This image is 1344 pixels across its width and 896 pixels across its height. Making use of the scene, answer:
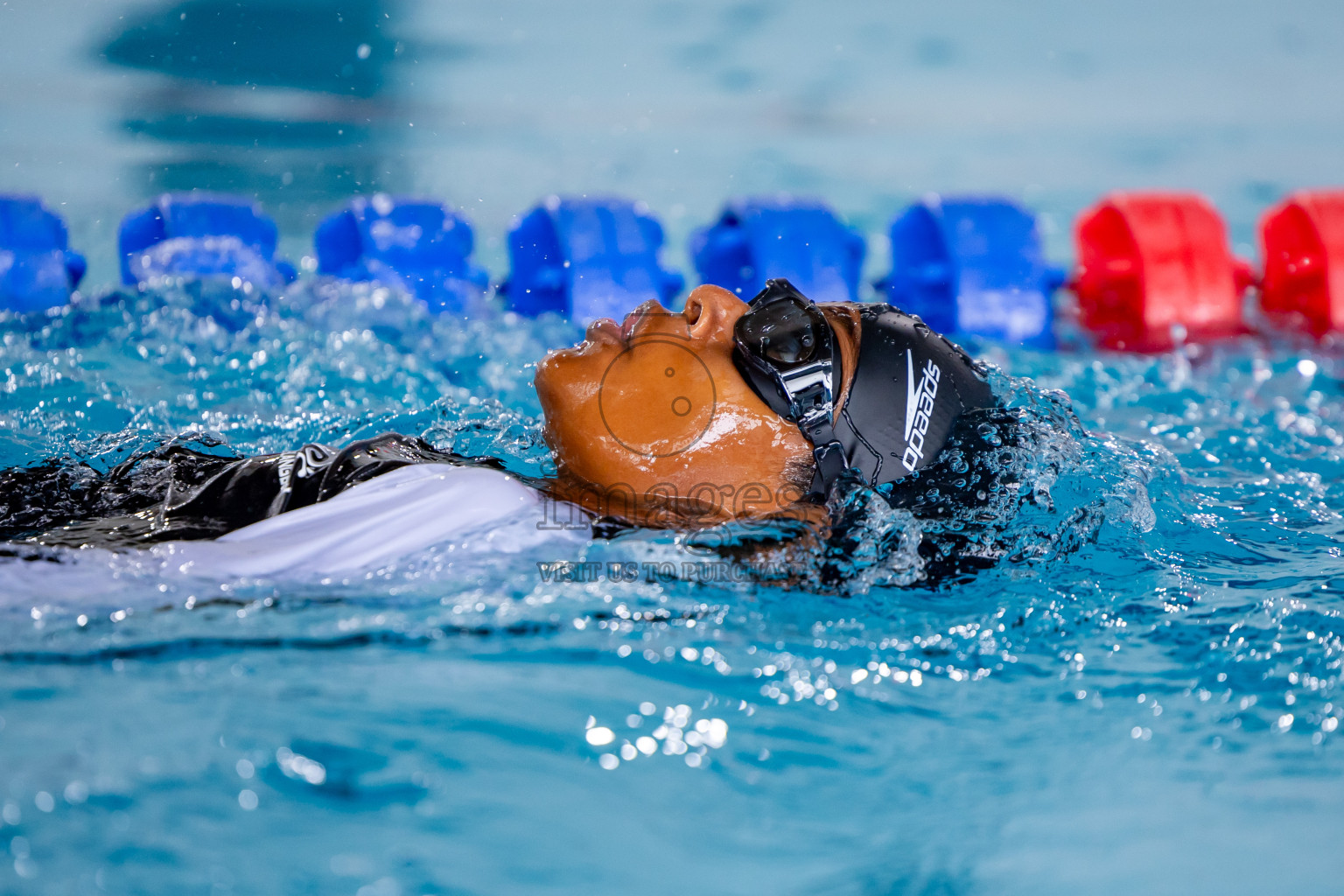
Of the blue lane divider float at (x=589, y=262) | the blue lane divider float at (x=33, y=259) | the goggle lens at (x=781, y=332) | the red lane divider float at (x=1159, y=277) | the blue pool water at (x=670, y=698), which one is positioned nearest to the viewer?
the blue pool water at (x=670, y=698)

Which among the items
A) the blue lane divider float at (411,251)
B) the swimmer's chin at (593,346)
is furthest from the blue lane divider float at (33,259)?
the swimmer's chin at (593,346)

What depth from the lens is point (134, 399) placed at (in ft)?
9.04

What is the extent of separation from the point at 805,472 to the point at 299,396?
67.6 inches

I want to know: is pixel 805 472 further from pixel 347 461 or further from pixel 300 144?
pixel 300 144

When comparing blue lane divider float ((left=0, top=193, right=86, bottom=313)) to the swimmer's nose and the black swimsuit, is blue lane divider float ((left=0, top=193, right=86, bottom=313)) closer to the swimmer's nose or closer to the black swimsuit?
the black swimsuit

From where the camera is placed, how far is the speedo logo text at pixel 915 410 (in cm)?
160

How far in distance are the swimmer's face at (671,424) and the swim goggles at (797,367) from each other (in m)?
0.02

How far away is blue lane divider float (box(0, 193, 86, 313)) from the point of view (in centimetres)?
346

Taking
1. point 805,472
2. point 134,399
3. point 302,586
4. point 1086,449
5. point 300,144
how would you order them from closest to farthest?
1. point 302,586
2. point 805,472
3. point 1086,449
4. point 134,399
5. point 300,144

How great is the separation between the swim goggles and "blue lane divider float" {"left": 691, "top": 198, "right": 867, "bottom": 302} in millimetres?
2008

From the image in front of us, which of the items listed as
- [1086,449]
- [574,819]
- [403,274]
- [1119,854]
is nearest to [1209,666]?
[1119,854]

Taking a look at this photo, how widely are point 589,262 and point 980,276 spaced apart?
1268 mm

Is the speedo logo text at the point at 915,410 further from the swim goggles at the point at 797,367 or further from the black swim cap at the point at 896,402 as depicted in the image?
the swim goggles at the point at 797,367

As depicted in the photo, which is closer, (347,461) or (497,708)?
(497,708)
